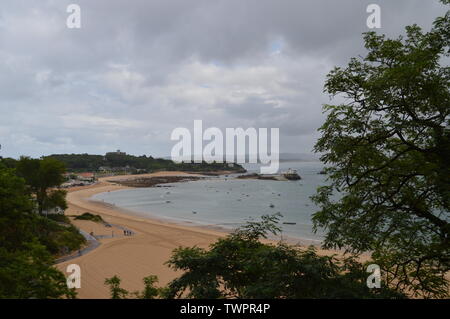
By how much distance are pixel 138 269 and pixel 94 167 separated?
17522 cm

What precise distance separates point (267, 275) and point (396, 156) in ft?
11.6

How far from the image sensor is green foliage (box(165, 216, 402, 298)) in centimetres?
518

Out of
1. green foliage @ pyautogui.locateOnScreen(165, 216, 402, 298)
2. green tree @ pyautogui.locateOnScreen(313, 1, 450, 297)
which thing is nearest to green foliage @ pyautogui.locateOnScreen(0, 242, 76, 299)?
green foliage @ pyautogui.locateOnScreen(165, 216, 402, 298)

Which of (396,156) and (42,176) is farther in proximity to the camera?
(42,176)

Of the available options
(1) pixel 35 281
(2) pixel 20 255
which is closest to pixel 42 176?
(2) pixel 20 255

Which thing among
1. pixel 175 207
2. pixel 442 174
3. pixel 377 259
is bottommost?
pixel 175 207

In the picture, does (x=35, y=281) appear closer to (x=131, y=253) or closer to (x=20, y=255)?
(x=20, y=255)

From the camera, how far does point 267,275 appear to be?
555cm

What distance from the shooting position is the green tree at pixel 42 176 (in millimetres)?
31906

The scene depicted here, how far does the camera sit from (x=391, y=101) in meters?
5.57

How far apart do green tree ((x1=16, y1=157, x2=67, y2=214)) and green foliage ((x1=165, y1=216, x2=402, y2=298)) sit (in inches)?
1223
